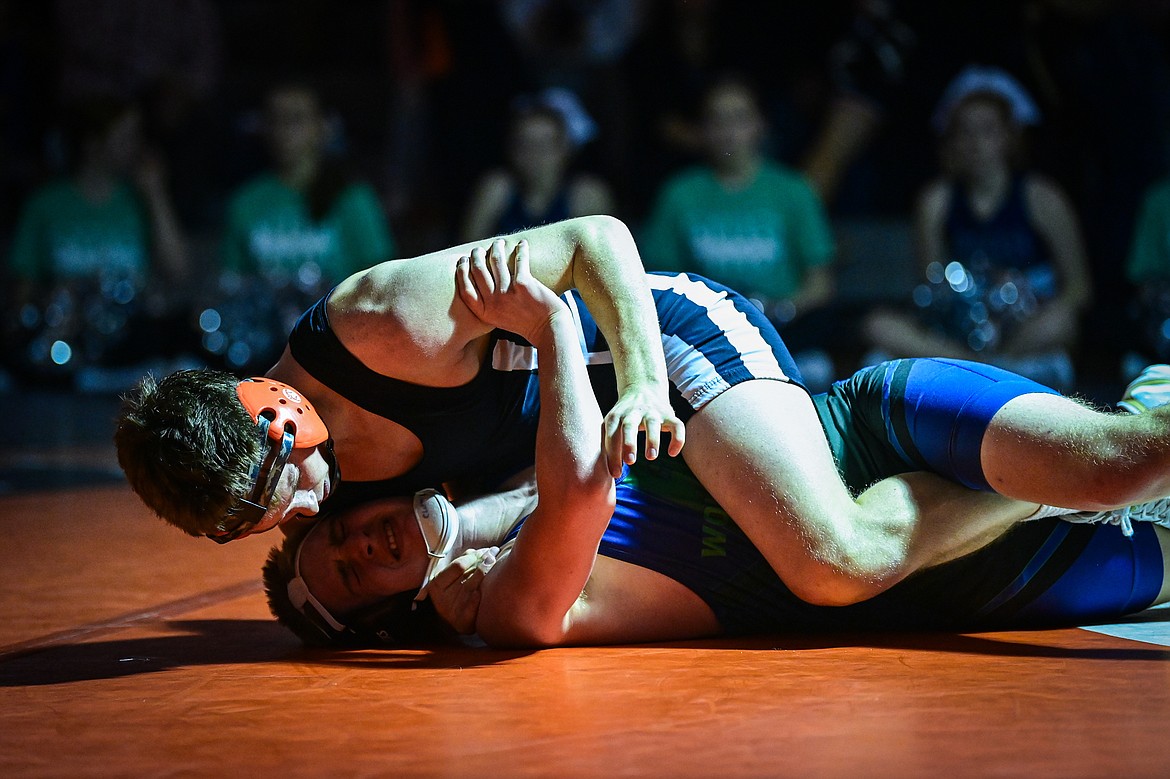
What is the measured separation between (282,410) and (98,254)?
16.1 feet

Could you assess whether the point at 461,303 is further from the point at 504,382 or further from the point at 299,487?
the point at 299,487

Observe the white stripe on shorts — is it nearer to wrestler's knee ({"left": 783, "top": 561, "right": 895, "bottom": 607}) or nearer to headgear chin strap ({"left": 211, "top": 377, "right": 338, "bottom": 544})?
wrestler's knee ({"left": 783, "top": 561, "right": 895, "bottom": 607})

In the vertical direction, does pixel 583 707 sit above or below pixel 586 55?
below

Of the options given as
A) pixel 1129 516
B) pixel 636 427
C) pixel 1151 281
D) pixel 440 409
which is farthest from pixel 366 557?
pixel 1151 281

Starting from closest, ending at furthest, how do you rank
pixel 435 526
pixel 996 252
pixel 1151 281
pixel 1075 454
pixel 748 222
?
pixel 1075 454
pixel 435 526
pixel 1151 281
pixel 996 252
pixel 748 222

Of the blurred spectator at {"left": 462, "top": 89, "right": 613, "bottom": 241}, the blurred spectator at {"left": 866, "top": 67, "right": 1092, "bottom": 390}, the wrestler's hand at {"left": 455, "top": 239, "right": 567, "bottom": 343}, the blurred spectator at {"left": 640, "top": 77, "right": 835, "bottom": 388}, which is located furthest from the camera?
the blurred spectator at {"left": 462, "top": 89, "right": 613, "bottom": 241}

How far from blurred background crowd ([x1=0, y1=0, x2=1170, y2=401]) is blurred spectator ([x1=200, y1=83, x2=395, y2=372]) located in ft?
0.05

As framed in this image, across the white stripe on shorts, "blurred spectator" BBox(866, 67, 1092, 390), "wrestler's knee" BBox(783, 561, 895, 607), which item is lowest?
"wrestler's knee" BBox(783, 561, 895, 607)

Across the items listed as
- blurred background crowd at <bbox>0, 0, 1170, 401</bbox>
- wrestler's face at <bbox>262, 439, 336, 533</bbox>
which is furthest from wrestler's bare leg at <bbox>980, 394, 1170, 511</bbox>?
blurred background crowd at <bbox>0, 0, 1170, 401</bbox>

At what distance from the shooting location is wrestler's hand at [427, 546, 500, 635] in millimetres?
2023

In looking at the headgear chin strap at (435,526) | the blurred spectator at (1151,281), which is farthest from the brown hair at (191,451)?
the blurred spectator at (1151,281)

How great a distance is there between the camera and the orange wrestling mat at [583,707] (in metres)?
1.33

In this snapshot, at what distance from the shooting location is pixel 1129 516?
1.95 metres

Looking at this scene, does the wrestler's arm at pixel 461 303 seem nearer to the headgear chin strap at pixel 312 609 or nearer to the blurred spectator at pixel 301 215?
the headgear chin strap at pixel 312 609
